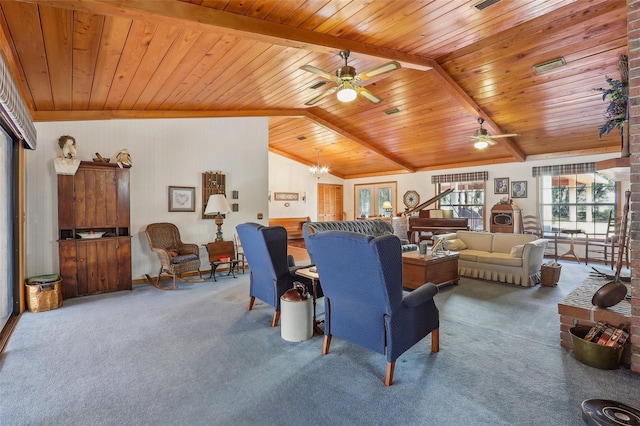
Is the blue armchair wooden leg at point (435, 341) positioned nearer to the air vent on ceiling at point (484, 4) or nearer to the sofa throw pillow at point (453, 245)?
the air vent on ceiling at point (484, 4)

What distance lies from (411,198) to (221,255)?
6.42m

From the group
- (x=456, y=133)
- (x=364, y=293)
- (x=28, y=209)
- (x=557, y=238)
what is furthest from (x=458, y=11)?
(x=557, y=238)

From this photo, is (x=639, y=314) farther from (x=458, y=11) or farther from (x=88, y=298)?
(x=88, y=298)

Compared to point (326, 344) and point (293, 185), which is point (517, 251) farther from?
→ point (293, 185)

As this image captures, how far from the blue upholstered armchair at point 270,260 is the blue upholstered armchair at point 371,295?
814mm

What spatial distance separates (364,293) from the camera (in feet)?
7.18

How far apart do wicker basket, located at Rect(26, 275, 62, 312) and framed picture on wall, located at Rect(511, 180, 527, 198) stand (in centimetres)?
904

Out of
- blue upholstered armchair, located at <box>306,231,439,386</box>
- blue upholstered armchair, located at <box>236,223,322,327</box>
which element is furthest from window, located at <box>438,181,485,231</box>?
blue upholstered armchair, located at <box>306,231,439,386</box>

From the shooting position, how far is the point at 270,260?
314cm

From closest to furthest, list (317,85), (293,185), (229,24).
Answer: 1. (229,24)
2. (317,85)
3. (293,185)

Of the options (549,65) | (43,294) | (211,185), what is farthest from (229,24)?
(549,65)

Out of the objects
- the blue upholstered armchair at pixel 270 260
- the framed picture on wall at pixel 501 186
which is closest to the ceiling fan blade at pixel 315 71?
the blue upholstered armchair at pixel 270 260

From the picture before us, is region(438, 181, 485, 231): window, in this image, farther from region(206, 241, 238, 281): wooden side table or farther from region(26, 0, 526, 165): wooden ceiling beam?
region(206, 241, 238, 281): wooden side table

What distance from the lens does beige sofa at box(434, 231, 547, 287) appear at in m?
4.77
